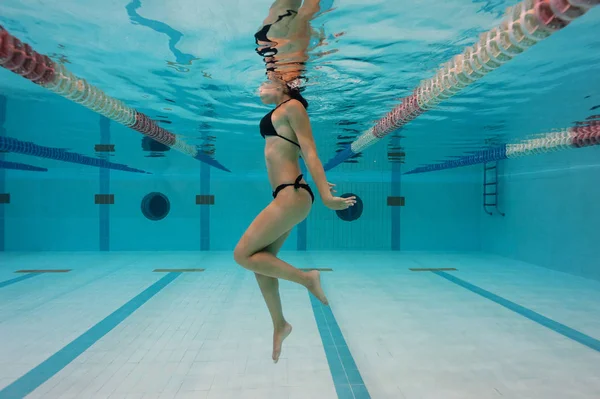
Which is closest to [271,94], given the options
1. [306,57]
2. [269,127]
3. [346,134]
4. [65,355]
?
[269,127]

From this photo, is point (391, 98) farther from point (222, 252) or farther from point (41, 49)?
point (222, 252)

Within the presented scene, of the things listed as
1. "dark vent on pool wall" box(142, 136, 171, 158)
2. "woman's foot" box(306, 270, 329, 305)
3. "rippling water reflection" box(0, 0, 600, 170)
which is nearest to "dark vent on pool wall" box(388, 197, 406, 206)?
"rippling water reflection" box(0, 0, 600, 170)

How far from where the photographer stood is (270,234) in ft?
9.10

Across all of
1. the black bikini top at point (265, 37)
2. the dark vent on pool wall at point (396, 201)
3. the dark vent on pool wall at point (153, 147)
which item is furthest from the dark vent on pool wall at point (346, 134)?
the dark vent on pool wall at point (153, 147)

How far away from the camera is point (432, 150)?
51.1 ft

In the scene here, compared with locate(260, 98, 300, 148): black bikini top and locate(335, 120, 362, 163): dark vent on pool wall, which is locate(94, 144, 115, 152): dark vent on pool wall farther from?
locate(260, 98, 300, 148): black bikini top

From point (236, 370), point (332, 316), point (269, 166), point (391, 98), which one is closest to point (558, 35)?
point (391, 98)

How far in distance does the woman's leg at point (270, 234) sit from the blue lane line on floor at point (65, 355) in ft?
9.81

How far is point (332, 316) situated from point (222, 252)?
10.4 m

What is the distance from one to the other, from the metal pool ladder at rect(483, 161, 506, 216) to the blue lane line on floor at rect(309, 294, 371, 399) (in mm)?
11887

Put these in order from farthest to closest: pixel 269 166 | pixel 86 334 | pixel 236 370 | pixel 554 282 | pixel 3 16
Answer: pixel 554 282
pixel 86 334
pixel 3 16
pixel 236 370
pixel 269 166

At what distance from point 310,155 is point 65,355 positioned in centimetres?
431

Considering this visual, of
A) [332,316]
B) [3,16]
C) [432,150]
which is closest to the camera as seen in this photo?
[3,16]

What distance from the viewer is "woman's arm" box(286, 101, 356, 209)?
2648mm
